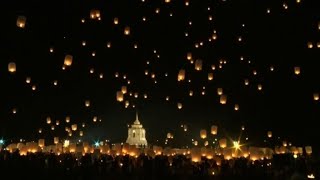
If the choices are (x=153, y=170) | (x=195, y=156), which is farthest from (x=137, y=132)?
(x=153, y=170)

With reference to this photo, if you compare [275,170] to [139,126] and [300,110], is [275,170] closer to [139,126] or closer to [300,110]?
[300,110]

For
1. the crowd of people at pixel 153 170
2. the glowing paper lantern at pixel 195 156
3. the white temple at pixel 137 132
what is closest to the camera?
the crowd of people at pixel 153 170

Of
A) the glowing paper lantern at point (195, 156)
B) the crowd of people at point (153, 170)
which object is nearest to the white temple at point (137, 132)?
the glowing paper lantern at point (195, 156)

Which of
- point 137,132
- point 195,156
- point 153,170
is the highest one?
point 137,132

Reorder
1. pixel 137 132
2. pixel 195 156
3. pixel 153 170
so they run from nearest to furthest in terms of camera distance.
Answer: pixel 153 170, pixel 195 156, pixel 137 132

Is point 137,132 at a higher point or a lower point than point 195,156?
higher

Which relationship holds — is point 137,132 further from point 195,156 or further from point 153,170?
point 153,170

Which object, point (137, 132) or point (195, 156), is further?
point (137, 132)

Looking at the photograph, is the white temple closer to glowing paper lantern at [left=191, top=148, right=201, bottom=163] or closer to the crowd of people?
glowing paper lantern at [left=191, top=148, right=201, bottom=163]

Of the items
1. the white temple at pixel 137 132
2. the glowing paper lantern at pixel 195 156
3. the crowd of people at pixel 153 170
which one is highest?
the white temple at pixel 137 132

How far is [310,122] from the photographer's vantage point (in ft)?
77.6

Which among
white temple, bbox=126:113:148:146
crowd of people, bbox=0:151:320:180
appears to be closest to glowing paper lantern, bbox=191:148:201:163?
crowd of people, bbox=0:151:320:180

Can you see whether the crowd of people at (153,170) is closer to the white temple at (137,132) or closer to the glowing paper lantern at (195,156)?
the glowing paper lantern at (195,156)

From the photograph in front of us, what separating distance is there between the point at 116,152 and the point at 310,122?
9854 mm
